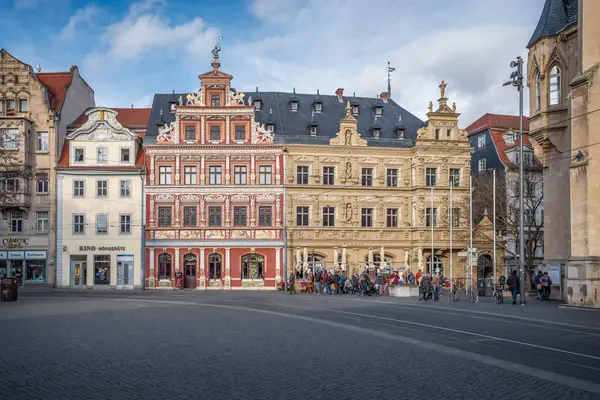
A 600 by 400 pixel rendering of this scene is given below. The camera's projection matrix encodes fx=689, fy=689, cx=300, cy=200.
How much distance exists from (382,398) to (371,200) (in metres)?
49.6

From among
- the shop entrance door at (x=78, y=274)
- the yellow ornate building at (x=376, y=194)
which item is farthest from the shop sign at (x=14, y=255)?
the yellow ornate building at (x=376, y=194)

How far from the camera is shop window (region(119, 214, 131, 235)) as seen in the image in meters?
57.9

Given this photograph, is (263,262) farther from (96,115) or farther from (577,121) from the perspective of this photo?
(577,121)

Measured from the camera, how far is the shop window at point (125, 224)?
57.9 metres

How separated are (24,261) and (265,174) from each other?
69.8 ft

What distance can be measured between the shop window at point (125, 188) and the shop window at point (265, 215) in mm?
11181

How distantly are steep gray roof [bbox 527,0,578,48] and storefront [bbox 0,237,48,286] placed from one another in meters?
41.6

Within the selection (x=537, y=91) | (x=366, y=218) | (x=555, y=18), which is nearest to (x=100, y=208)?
(x=366, y=218)

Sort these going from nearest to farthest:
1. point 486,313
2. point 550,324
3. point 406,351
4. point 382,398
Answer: point 382,398, point 406,351, point 550,324, point 486,313

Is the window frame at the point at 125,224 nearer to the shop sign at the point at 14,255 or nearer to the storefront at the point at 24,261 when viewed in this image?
the storefront at the point at 24,261

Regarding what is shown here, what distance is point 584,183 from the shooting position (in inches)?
1207

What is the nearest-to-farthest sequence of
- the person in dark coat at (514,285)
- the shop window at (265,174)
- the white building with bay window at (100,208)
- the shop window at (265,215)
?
1. the person in dark coat at (514,285)
2. the white building with bay window at (100,208)
3. the shop window at (265,215)
4. the shop window at (265,174)

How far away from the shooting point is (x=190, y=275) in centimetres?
5778

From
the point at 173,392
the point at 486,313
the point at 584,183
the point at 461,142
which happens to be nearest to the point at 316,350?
the point at 173,392
